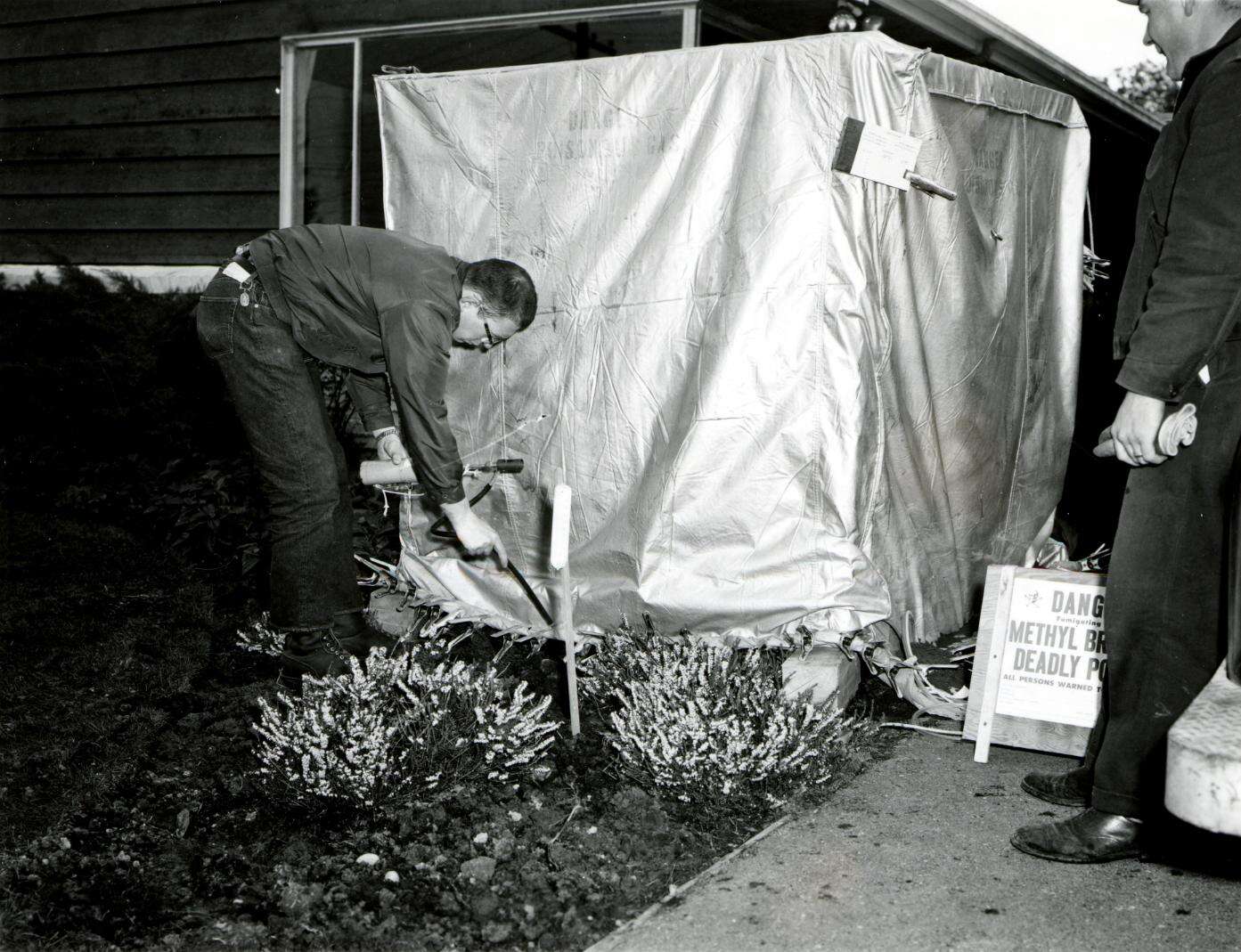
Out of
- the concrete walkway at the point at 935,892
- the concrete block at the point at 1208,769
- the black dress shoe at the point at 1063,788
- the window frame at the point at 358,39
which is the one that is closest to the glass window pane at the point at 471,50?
the window frame at the point at 358,39

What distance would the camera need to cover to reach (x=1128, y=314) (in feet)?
8.72

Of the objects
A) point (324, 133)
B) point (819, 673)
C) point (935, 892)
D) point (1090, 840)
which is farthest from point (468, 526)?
point (324, 133)

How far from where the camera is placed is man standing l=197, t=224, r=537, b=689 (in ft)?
11.3

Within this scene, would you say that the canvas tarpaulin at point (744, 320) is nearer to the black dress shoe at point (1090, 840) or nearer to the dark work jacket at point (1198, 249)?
the black dress shoe at point (1090, 840)

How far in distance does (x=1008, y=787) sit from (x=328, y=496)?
7.70 ft

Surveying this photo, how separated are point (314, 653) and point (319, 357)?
1.03m

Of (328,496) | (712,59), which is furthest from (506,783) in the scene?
(712,59)

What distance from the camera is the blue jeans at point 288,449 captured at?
372 cm

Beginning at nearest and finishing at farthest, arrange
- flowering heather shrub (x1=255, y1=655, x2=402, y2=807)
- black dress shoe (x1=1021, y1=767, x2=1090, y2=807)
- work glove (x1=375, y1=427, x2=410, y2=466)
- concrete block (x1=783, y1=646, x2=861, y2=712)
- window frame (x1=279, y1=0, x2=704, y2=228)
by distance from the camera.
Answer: flowering heather shrub (x1=255, y1=655, x2=402, y2=807) < black dress shoe (x1=1021, y1=767, x2=1090, y2=807) < concrete block (x1=783, y1=646, x2=861, y2=712) < work glove (x1=375, y1=427, x2=410, y2=466) < window frame (x1=279, y1=0, x2=704, y2=228)

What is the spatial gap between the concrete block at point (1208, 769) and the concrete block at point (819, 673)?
1.84m

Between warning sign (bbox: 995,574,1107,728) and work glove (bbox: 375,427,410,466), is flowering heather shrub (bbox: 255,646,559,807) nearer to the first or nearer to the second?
work glove (bbox: 375,427,410,466)

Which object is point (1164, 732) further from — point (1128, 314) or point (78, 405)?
point (78, 405)

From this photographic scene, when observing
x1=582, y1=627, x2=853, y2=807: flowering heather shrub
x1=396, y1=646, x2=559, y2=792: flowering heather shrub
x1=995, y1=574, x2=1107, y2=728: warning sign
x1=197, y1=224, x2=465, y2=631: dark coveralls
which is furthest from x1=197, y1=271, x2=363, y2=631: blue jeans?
x1=995, y1=574, x2=1107, y2=728: warning sign

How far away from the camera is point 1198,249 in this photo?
2369 mm
